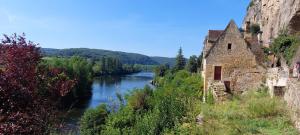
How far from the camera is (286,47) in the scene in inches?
1347

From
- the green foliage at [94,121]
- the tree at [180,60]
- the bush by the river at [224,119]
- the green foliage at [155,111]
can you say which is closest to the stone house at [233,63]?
the green foliage at [155,111]

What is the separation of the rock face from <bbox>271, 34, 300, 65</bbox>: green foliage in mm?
2500

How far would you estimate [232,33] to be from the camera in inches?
856

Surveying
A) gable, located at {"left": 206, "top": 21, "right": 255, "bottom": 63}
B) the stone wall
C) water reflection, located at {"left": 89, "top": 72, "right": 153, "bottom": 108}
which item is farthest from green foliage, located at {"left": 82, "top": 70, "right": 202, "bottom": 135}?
gable, located at {"left": 206, "top": 21, "right": 255, "bottom": 63}

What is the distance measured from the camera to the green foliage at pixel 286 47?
104 feet

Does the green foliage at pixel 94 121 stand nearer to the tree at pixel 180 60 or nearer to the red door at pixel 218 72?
the red door at pixel 218 72

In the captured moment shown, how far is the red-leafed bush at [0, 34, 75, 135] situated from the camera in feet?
16.9

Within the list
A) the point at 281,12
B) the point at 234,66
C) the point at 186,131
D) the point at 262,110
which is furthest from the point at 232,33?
the point at 281,12

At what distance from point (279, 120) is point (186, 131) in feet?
9.33

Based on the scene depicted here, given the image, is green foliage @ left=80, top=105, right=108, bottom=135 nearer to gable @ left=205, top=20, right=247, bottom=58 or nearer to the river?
the river

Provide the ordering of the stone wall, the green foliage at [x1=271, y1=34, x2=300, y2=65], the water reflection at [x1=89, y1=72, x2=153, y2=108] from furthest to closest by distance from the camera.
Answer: the water reflection at [x1=89, y1=72, x2=153, y2=108]
the green foliage at [x1=271, y1=34, x2=300, y2=65]
the stone wall

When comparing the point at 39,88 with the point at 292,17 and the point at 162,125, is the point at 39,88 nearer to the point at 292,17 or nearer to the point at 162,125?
the point at 162,125

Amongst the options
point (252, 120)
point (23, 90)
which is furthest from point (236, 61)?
point (23, 90)

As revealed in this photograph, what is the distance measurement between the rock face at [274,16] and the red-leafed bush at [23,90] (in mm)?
35764
